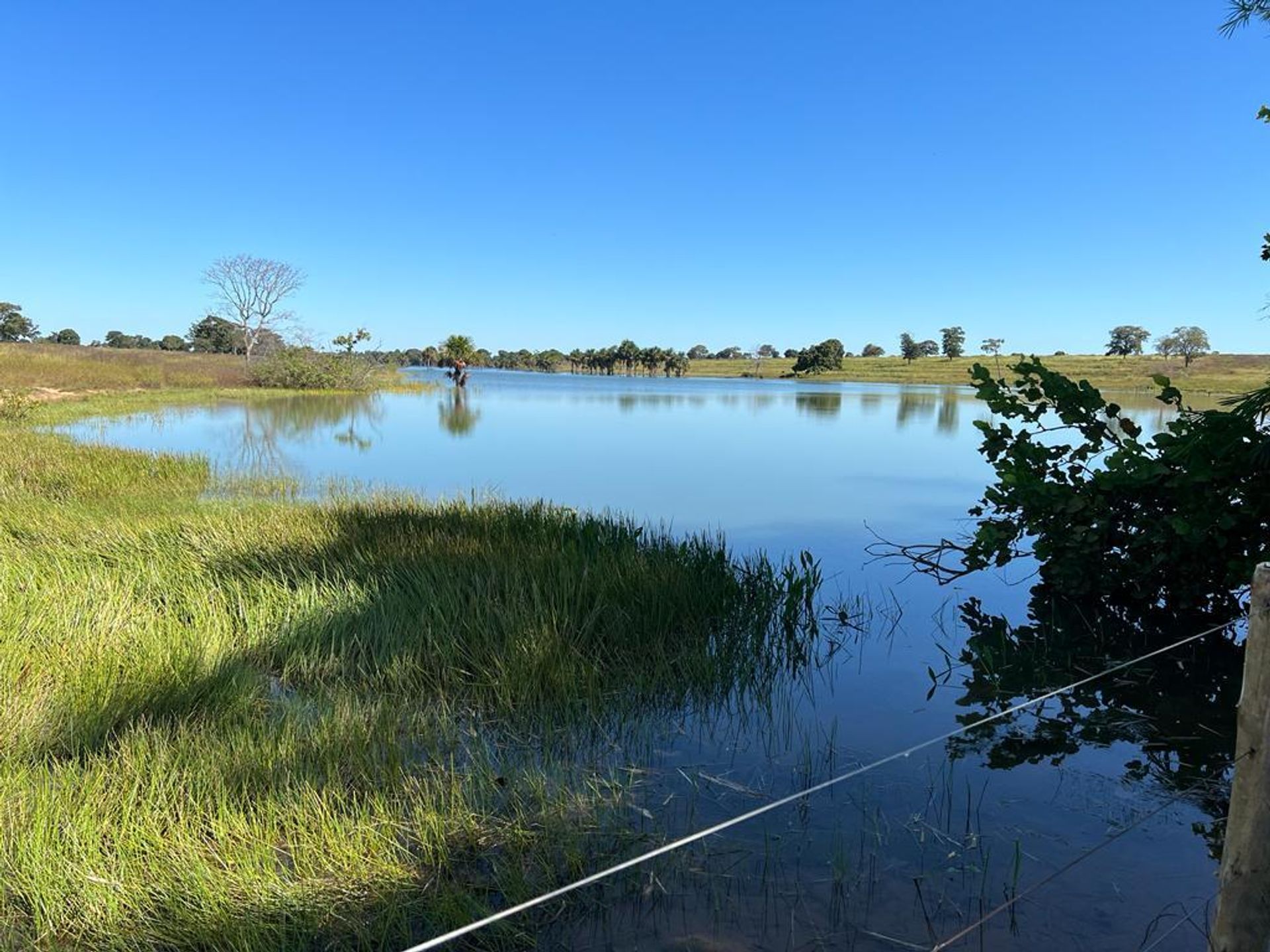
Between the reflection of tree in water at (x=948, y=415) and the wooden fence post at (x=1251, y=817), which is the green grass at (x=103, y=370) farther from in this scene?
the reflection of tree in water at (x=948, y=415)

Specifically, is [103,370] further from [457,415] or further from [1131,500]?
[1131,500]

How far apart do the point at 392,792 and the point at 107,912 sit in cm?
90

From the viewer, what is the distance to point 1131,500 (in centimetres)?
534

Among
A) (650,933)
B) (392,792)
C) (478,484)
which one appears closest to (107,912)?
(392,792)

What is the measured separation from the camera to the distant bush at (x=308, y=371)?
35.4 m

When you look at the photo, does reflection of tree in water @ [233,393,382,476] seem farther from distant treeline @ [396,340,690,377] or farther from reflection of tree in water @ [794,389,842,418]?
distant treeline @ [396,340,690,377]

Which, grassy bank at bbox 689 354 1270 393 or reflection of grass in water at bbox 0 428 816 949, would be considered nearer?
reflection of grass in water at bbox 0 428 816 949

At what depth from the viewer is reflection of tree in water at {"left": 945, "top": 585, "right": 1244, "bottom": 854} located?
341 centimetres

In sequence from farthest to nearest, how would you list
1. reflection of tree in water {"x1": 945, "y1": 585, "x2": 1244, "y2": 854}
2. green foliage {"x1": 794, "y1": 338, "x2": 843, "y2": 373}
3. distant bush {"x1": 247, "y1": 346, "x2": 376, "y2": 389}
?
green foliage {"x1": 794, "y1": 338, "x2": 843, "y2": 373} → distant bush {"x1": 247, "y1": 346, "x2": 376, "y2": 389} → reflection of tree in water {"x1": 945, "y1": 585, "x2": 1244, "y2": 854}

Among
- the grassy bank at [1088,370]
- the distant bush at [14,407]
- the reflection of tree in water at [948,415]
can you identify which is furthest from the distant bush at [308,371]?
the grassy bank at [1088,370]

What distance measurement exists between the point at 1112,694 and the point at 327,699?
421 centimetres

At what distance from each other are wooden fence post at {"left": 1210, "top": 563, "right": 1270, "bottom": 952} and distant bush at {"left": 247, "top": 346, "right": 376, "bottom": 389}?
38.3 m

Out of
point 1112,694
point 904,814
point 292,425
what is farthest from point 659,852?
point 292,425

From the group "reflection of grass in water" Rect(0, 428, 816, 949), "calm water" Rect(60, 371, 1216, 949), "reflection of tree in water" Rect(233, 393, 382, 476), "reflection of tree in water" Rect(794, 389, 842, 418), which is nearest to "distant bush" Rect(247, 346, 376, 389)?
"reflection of tree in water" Rect(233, 393, 382, 476)
